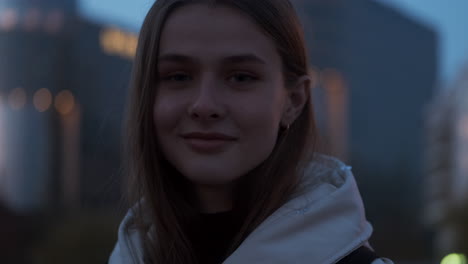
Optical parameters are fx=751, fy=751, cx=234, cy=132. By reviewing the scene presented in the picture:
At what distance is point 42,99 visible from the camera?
5278 cm

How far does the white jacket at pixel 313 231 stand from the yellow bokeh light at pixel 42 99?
5208 centimetres

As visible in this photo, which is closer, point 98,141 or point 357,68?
point 98,141

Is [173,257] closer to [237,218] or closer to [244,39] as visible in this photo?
[237,218]

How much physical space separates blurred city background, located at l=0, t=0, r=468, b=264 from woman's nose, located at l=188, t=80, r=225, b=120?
27.8 m

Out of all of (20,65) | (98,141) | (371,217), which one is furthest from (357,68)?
(98,141)

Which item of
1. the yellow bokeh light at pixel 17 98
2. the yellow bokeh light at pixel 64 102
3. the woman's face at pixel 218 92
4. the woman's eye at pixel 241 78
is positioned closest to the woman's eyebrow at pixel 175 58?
the woman's face at pixel 218 92

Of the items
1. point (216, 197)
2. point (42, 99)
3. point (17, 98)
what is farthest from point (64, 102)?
point (216, 197)

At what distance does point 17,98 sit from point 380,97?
1562 inches

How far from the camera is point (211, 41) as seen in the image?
1.85 metres

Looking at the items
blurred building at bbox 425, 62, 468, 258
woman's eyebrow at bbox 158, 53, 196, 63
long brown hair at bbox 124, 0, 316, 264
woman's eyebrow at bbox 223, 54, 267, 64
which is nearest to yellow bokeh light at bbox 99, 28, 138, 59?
blurred building at bbox 425, 62, 468, 258

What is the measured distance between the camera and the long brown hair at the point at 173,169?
1.91 m

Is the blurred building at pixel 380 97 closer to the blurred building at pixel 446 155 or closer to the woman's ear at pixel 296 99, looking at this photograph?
the blurred building at pixel 446 155

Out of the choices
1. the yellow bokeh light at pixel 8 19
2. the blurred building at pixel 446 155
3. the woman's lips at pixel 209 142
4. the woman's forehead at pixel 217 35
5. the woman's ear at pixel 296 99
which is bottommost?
the blurred building at pixel 446 155

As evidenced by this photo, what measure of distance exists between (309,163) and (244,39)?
40 centimetres
